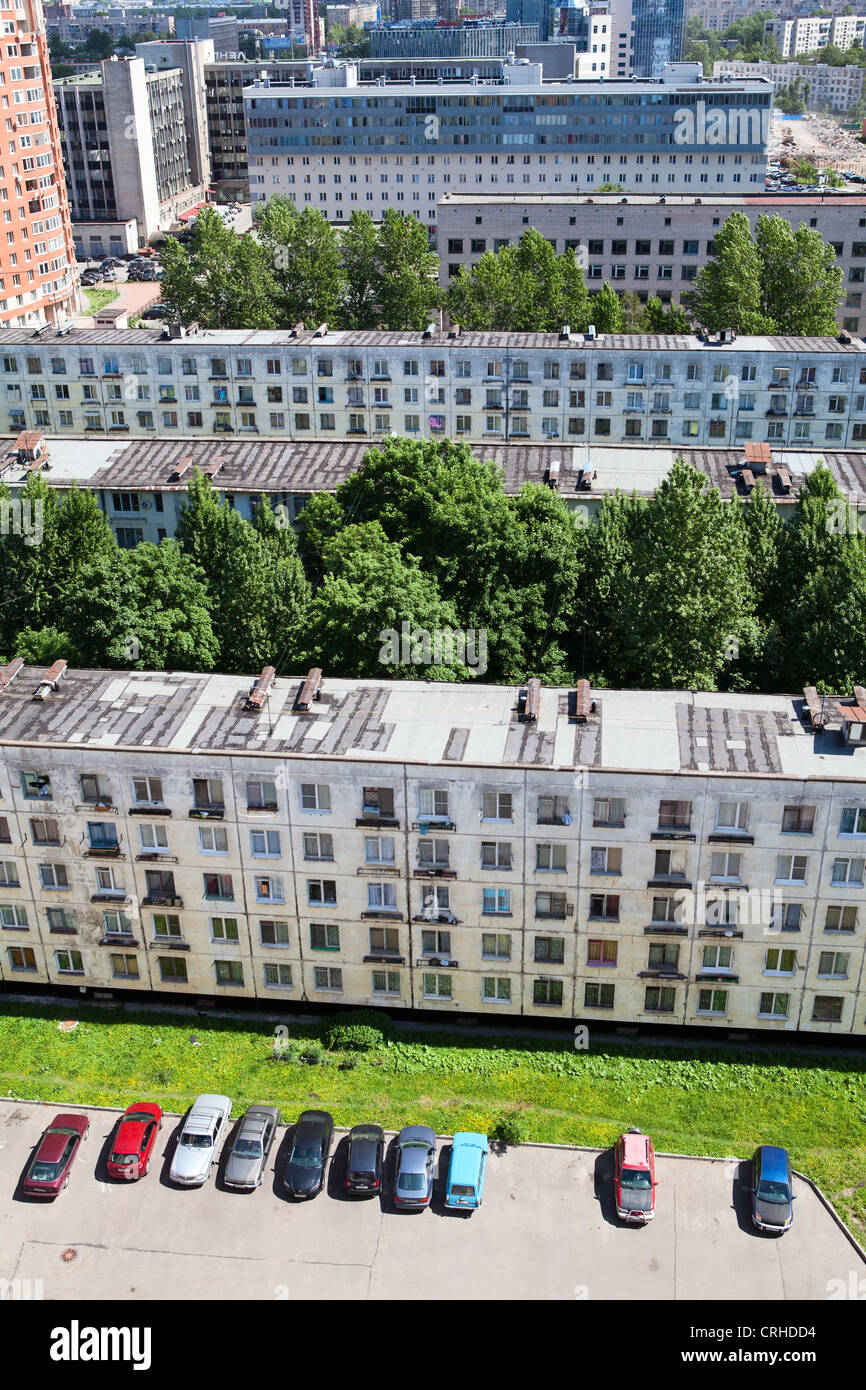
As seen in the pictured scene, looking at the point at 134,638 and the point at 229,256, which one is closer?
the point at 134,638

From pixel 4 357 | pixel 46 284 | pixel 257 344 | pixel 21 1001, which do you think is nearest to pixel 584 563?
pixel 21 1001

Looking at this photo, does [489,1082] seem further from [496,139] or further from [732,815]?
[496,139]

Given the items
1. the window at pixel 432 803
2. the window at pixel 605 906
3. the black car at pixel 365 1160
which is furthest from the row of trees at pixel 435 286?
the black car at pixel 365 1160

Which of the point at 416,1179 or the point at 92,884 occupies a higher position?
the point at 92,884

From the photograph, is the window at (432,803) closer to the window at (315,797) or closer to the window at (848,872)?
the window at (315,797)

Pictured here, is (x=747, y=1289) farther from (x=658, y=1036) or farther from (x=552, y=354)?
(x=552, y=354)

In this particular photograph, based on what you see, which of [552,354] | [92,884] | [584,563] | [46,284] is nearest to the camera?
[92,884]

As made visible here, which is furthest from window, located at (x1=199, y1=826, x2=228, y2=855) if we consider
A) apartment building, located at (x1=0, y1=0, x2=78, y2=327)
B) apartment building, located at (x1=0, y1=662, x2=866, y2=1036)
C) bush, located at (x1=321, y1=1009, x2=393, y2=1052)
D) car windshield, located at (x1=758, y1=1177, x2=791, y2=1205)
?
apartment building, located at (x1=0, y1=0, x2=78, y2=327)
